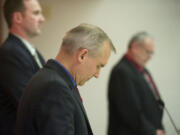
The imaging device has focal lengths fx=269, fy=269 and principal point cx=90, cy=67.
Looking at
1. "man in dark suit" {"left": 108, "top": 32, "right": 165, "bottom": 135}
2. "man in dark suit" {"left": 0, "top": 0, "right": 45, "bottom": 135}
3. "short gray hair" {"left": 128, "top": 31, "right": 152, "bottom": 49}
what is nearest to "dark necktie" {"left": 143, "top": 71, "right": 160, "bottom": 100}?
"man in dark suit" {"left": 108, "top": 32, "right": 165, "bottom": 135}

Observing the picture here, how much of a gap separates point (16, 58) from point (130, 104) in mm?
465

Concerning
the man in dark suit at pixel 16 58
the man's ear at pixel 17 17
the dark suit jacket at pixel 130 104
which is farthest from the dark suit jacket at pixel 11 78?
the dark suit jacket at pixel 130 104

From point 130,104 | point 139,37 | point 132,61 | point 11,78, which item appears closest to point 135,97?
point 130,104

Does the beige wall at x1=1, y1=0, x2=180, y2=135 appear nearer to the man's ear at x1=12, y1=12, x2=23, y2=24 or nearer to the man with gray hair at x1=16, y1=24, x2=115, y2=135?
the man with gray hair at x1=16, y1=24, x2=115, y2=135

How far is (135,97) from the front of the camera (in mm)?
808

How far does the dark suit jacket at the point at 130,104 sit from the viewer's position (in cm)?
72

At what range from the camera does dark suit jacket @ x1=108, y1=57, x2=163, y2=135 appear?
72 centimetres

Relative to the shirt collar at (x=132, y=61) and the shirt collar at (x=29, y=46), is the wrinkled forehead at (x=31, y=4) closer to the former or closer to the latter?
the shirt collar at (x=29, y=46)

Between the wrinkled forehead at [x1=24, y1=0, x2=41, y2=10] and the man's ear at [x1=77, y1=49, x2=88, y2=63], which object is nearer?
the man's ear at [x1=77, y1=49, x2=88, y2=63]

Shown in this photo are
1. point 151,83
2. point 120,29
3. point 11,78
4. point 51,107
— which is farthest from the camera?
point 11,78

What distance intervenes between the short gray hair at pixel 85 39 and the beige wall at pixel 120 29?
0.32 feet

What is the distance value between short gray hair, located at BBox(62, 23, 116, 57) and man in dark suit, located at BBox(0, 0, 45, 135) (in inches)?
16.3

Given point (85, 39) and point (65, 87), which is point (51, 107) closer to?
point (65, 87)

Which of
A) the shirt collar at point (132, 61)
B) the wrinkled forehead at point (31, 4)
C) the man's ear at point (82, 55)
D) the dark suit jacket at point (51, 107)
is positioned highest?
the wrinkled forehead at point (31, 4)
